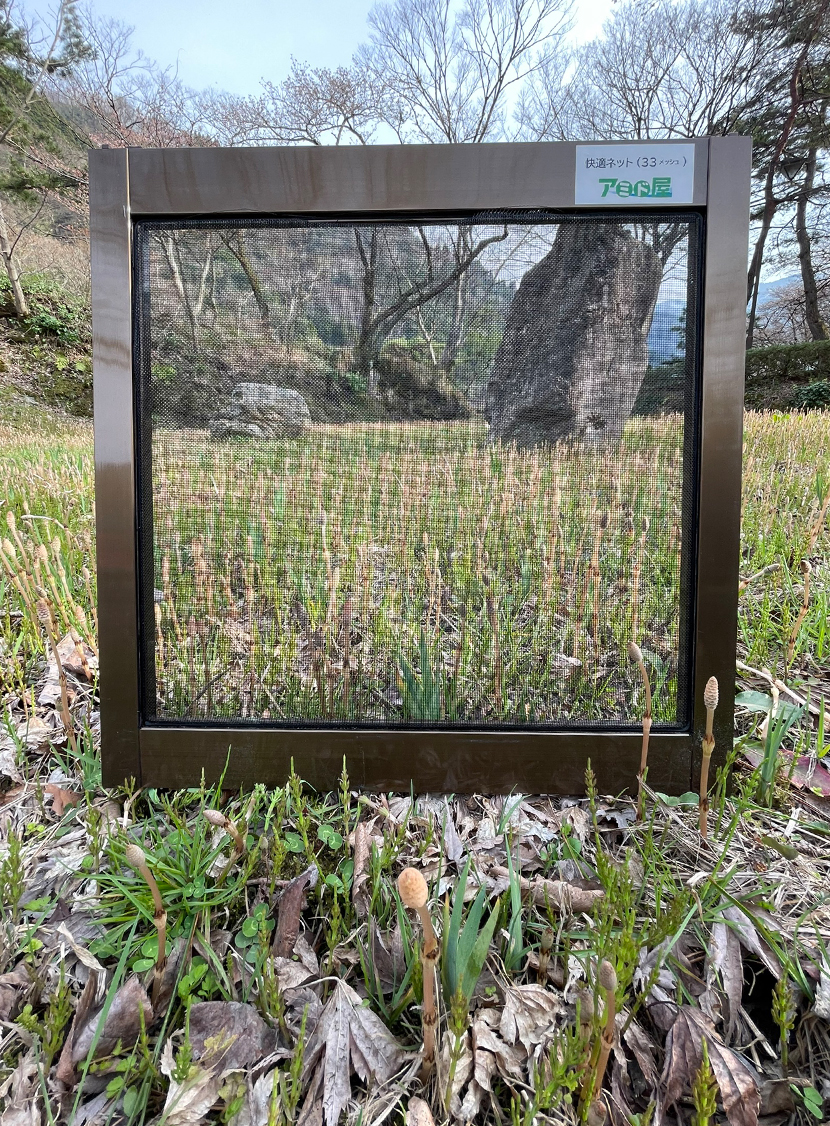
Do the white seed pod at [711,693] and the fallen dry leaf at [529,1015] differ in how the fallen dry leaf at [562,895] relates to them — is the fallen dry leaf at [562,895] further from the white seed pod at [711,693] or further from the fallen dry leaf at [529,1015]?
A: the white seed pod at [711,693]

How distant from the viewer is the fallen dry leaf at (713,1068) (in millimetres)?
864

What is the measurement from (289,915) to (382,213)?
1.32 meters

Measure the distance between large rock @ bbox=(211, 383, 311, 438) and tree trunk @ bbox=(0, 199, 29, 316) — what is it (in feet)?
51.2

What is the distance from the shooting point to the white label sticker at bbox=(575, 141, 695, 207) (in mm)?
1164

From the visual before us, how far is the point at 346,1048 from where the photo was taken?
94 centimetres

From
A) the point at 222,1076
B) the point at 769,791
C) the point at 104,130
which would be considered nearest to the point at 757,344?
the point at 104,130

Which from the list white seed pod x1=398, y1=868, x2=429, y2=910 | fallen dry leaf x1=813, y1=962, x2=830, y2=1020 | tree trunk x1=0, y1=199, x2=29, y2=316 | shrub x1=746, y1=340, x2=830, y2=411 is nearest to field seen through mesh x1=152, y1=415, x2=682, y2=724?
fallen dry leaf x1=813, y1=962, x2=830, y2=1020

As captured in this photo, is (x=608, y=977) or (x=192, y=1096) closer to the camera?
(x=608, y=977)

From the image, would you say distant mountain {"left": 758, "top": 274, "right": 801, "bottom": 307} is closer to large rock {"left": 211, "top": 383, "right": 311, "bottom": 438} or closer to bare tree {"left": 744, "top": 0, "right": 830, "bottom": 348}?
bare tree {"left": 744, "top": 0, "right": 830, "bottom": 348}

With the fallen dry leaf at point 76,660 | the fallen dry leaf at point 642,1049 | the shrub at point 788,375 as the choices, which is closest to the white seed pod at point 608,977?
the fallen dry leaf at point 642,1049

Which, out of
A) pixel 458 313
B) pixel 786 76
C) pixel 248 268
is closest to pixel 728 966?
pixel 458 313

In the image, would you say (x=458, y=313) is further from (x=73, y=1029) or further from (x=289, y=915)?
(x=73, y=1029)

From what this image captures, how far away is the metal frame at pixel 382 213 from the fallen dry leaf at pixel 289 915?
245 millimetres

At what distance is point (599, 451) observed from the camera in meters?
1.27
